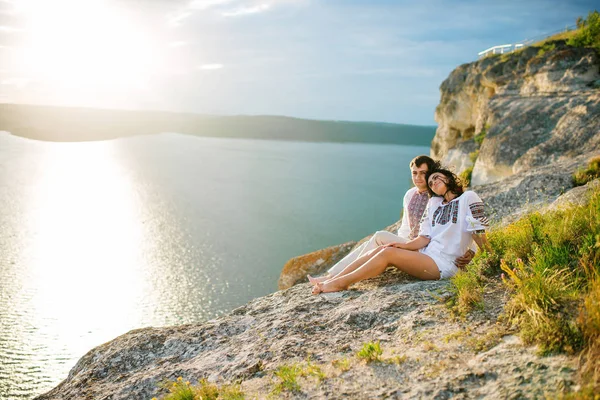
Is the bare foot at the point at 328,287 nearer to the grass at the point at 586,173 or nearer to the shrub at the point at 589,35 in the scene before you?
the grass at the point at 586,173

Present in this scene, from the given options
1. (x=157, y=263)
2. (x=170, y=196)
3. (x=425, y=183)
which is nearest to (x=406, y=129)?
(x=170, y=196)

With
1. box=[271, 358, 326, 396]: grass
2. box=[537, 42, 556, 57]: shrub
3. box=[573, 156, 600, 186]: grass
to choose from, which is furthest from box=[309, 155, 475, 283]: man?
box=[537, 42, 556, 57]: shrub

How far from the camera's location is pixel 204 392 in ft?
14.0

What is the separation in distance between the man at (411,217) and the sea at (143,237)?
1627 cm

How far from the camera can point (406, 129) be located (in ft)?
611

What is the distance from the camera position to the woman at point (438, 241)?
598 centimetres

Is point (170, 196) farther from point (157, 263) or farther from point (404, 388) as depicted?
point (404, 388)

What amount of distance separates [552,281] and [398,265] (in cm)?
228

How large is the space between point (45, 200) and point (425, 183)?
200ft

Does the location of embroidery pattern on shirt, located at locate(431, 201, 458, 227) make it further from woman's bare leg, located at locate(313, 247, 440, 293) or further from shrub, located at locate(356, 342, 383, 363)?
shrub, located at locate(356, 342, 383, 363)

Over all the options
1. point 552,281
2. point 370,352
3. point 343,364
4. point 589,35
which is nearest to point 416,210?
point 552,281

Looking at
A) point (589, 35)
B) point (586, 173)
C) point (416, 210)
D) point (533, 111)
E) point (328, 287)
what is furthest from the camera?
point (589, 35)

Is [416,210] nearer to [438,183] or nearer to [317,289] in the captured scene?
[438,183]

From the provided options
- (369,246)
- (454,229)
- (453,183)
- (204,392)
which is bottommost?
(204,392)
